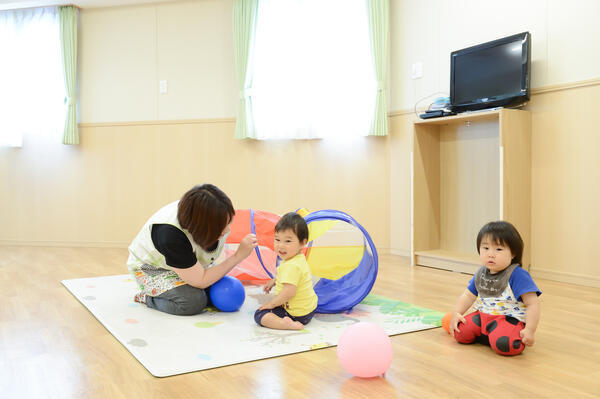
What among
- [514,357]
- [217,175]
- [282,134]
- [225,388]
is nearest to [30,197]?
[217,175]

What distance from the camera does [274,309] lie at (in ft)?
7.43

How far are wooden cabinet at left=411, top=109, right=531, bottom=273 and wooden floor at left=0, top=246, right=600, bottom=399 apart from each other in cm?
94

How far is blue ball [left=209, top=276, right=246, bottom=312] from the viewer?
2465 mm

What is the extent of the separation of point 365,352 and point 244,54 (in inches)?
143

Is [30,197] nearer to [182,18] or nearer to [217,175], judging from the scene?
[217,175]

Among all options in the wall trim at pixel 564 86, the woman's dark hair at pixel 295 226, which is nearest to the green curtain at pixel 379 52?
the wall trim at pixel 564 86

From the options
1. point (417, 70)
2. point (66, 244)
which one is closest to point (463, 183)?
point (417, 70)

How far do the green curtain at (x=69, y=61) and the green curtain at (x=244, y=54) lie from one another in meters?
1.64

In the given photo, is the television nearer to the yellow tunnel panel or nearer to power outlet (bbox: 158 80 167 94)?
the yellow tunnel panel

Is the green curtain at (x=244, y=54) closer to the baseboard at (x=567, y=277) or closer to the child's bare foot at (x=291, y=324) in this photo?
the baseboard at (x=567, y=277)

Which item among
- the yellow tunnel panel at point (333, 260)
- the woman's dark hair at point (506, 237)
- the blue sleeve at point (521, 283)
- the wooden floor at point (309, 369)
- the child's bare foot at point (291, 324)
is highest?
the woman's dark hair at point (506, 237)

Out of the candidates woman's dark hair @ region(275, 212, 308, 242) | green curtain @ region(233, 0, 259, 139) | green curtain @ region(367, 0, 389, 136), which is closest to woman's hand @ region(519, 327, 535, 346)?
woman's dark hair @ region(275, 212, 308, 242)

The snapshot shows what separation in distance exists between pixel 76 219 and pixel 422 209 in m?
3.41

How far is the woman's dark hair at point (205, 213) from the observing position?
2258mm
